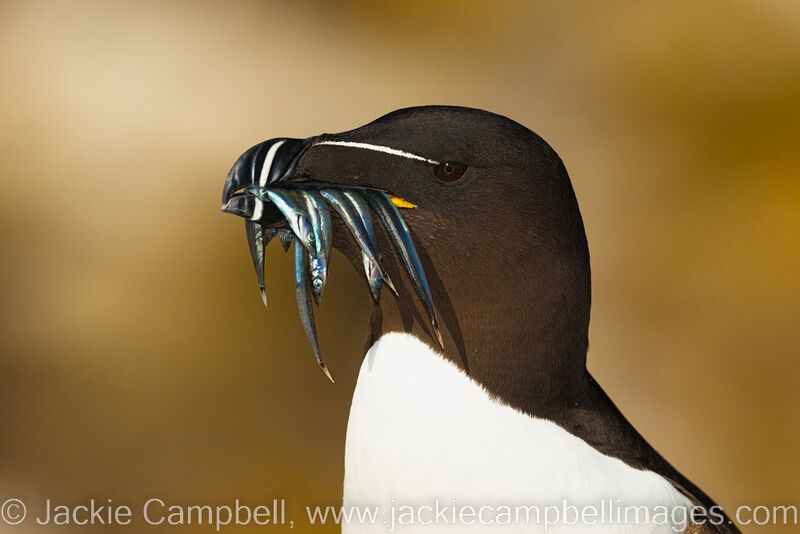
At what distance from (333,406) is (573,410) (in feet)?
6.19

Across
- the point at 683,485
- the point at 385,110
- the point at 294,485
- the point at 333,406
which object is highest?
the point at 385,110

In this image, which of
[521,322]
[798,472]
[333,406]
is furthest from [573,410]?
[798,472]

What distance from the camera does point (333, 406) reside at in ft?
10.5

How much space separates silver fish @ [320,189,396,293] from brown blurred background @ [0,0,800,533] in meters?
1.74

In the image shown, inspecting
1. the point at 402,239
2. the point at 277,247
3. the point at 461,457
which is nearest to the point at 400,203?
the point at 402,239

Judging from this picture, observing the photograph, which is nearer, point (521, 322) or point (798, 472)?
Result: point (521, 322)

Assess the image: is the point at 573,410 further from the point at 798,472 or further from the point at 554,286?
the point at 798,472

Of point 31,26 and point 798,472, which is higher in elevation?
point 31,26

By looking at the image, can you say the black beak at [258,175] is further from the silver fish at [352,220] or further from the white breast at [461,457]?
the white breast at [461,457]

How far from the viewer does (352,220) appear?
1.23m

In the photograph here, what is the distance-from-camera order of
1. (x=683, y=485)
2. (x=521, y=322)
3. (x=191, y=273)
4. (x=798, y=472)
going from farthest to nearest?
(x=798, y=472), (x=191, y=273), (x=683, y=485), (x=521, y=322)

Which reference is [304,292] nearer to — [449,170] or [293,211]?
[293,211]

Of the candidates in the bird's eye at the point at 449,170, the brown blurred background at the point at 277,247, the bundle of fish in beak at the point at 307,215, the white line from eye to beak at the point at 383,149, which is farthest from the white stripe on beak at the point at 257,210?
the brown blurred background at the point at 277,247

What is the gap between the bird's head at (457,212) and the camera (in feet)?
4.12
